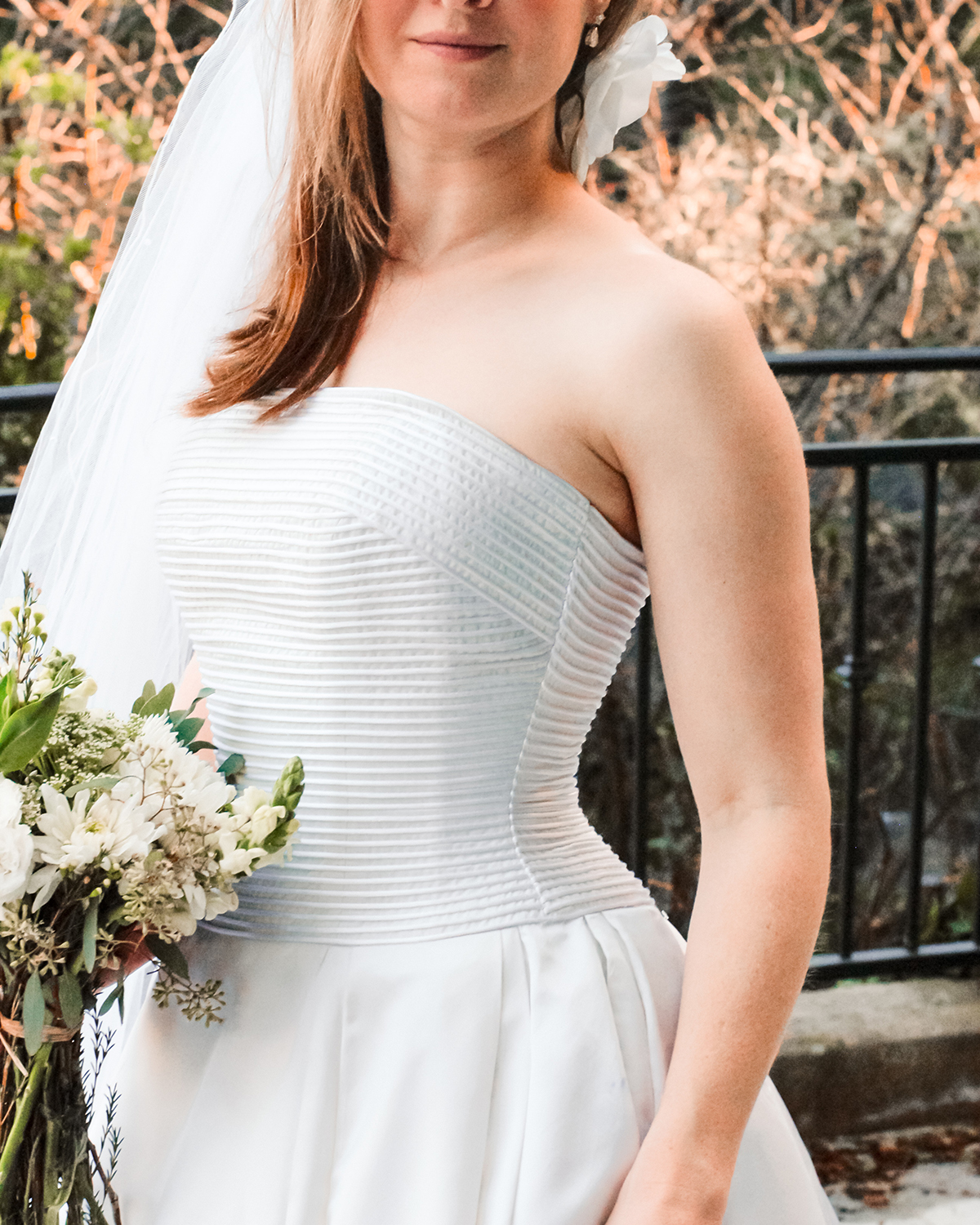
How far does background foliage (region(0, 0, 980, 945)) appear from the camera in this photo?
3.93 metres

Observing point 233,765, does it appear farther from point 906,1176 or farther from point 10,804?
point 906,1176

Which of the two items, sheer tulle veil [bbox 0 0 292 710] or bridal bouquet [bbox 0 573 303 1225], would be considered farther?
sheer tulle veil [bbox 0 0 292 710]

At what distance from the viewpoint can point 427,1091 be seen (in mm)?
979

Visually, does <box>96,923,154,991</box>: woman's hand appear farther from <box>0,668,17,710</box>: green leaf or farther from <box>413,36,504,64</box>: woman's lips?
<box>413,36,504,64</box>: woman's lips

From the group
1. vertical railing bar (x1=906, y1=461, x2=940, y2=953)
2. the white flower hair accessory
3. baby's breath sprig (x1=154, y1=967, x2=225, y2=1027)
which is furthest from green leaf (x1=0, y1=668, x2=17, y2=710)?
vertical railing bar (x1=906, y1=461, x2=940, y2=953)

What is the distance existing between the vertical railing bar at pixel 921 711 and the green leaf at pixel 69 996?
6.30ft

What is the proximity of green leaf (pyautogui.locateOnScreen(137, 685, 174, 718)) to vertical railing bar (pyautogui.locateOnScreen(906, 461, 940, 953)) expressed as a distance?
1771 millimetres

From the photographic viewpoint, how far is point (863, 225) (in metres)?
4.13

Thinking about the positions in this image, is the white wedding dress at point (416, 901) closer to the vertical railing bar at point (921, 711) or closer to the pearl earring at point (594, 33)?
the pearl earring at point (594, 33)

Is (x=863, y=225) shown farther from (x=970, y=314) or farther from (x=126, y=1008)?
(x=126, y=1008)

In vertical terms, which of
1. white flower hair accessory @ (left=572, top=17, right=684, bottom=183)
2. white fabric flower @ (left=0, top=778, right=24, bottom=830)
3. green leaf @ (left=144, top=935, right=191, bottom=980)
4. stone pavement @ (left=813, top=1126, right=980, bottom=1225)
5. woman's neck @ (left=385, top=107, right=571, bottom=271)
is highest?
white flower hair accessory @ (left=572, top=17, right=684, bottom=183)

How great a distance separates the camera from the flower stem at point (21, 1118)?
0.92 meters

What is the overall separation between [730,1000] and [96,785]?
1.56 feet

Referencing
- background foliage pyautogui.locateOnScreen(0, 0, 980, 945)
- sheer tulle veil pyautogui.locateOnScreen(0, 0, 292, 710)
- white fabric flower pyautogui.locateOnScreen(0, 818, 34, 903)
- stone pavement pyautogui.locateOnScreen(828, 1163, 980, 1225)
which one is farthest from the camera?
background foliage pyautogui.locateOnScreen(0, 0, 980, 945)
